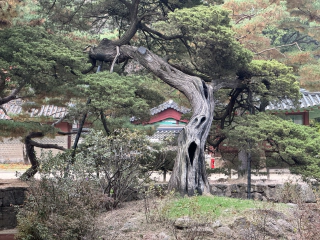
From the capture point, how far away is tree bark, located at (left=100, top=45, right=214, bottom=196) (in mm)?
8133

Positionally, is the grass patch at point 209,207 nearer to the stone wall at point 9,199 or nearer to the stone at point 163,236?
the stone at point 163,236

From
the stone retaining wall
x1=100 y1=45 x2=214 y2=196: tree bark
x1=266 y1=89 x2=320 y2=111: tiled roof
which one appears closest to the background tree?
x1=100 y1=45 x2=214 y2=196: tree bark

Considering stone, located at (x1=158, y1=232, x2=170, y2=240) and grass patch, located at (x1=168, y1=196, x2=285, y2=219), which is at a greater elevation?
grass patch, located at (x1=168, y1=196, x2=285, y2=219)

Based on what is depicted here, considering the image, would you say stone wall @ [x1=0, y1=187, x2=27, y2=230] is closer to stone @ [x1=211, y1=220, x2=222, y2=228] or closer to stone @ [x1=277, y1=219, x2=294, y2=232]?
stone @ [x1=211, y1=220, x2=222, y2=228]

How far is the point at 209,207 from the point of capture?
7.00 m

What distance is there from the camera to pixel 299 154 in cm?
877

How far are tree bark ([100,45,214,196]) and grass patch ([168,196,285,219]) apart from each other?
53 cm

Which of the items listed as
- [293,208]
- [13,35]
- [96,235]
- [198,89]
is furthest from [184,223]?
[13,35]

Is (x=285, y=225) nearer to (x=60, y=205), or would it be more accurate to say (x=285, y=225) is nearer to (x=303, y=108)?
(x=60, y=205)

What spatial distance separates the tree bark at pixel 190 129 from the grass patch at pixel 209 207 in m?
0.53

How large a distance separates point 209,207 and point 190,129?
2018 millimetres

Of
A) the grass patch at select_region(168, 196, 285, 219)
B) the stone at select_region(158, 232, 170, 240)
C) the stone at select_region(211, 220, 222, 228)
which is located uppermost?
the grass patch at select_region(168, 196, 285, 219)

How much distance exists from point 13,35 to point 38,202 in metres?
4.39

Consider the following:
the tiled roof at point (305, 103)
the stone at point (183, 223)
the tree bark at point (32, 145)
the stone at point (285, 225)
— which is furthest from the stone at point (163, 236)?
the tiled roof at point (305, 103)
